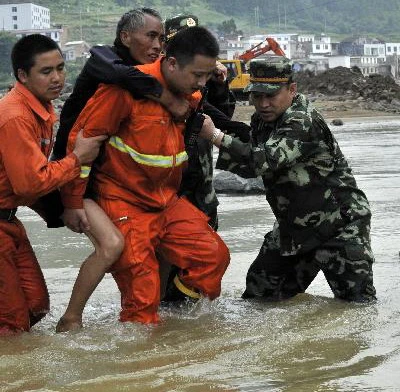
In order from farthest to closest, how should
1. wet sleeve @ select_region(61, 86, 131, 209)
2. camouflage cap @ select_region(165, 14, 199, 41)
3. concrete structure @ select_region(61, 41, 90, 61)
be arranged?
concrete structure @ select_region(61, 41, 90, 61), camouflage cap @ select_region(165, 14, 199, 41), wet sleeve @ select_region(61, 86, 131, 209)

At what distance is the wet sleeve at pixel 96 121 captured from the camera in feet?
18.0

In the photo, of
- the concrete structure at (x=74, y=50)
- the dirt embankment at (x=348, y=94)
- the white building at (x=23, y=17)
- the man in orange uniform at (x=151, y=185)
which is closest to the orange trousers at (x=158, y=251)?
the man in orange uniform at (x=151, y=185)

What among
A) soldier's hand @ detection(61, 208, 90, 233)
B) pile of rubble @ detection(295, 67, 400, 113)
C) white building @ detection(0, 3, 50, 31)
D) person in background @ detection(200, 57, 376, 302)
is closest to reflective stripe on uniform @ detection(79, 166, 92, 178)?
soldier's hand @ detection(61, 208, 90, 233)

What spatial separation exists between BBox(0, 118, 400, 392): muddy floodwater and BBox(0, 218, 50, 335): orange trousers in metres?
0.10

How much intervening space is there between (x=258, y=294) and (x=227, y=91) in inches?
49.0

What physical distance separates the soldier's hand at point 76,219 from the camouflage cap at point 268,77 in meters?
1.23

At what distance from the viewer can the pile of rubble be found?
44903 mm

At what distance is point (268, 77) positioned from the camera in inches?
242

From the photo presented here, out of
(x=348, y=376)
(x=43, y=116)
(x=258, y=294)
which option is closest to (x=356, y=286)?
(x=258, y=294)

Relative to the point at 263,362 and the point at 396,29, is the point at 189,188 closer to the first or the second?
the point at 263,362

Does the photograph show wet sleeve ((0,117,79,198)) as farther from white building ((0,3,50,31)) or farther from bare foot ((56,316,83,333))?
white building ((0,3,50,31))

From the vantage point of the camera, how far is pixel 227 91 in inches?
260

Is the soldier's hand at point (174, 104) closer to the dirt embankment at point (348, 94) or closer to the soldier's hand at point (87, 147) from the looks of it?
the soldier's hand at point (87, 147)

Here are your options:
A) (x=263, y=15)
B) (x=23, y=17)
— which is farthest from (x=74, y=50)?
(x=263, y=15)
